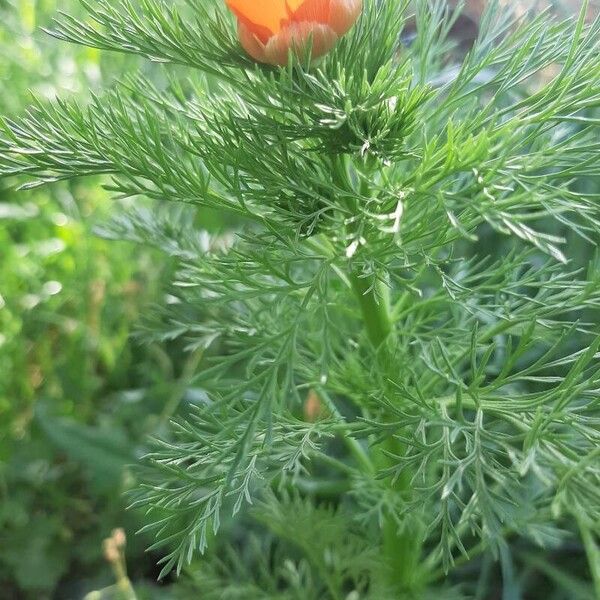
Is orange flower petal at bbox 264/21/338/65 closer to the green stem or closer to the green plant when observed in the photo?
A: the green plant

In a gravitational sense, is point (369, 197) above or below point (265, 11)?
below

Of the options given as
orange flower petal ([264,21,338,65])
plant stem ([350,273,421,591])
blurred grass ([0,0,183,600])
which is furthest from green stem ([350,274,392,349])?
blurred grass ([0,0,183,600])

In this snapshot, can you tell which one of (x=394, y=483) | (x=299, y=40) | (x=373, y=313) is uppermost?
(x=299, y=40)

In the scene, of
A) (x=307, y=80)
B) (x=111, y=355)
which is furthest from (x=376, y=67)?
(x=111, y=355)

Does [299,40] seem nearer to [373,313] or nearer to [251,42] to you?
[251,42]

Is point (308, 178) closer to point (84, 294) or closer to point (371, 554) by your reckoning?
point (371, 554)

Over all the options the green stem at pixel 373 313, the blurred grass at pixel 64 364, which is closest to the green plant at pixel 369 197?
the green stem at pixel 373 313

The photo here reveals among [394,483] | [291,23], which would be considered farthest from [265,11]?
[394,483]

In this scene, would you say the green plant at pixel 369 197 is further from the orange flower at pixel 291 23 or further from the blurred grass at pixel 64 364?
the blurred grass at pixel 64 364

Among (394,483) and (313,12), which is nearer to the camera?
(313,12)
